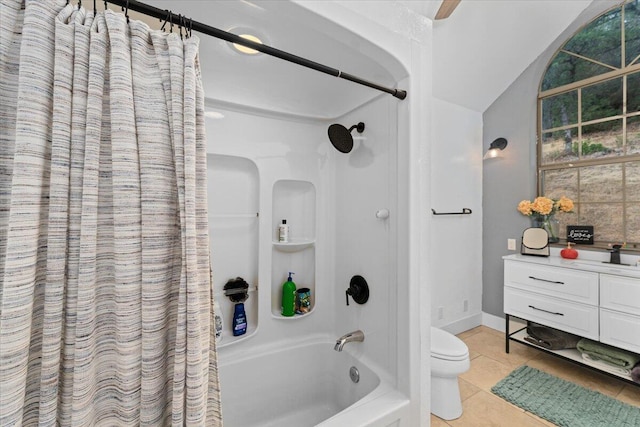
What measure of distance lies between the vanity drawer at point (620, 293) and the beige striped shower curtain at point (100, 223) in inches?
100

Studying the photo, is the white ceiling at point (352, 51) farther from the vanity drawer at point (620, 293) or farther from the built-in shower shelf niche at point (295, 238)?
the vanity drawer at point (620, 293)

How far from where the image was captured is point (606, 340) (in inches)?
73.7

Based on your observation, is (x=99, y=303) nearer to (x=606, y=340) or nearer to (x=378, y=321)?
(x=378, y=321)

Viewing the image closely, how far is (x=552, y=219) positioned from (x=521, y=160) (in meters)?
0.64

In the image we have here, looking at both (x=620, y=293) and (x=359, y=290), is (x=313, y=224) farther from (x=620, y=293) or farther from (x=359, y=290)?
(x=620, y=293)

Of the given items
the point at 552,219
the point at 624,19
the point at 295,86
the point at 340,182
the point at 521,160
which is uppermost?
the point at 624,19

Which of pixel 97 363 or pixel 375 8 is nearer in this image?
pixel 97 363

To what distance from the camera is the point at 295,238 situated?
205 centimetres

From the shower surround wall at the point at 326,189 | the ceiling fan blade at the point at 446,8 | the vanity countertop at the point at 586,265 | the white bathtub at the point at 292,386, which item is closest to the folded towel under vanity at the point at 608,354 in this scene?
the vanity countertop at the point at 586,265

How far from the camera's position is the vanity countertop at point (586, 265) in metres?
1.81

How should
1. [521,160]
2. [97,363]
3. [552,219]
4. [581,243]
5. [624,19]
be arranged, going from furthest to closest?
[521,160], [552,219], [581,243], [624,19], [97,363]

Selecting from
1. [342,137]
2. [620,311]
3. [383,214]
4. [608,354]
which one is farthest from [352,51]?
[608,354]

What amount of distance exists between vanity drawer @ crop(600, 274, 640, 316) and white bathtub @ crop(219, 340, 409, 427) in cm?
173

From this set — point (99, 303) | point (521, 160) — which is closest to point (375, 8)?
point (99, 303)
